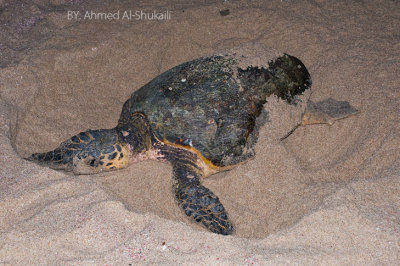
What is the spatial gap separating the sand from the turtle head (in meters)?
0.21

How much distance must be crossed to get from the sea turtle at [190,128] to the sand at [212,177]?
0.49ft

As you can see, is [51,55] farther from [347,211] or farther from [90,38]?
[347,211]

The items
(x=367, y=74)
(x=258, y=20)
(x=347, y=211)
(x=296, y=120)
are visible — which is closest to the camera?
(x=347, y=211)

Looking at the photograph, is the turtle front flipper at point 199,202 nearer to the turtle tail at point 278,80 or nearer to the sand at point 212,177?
the sand at point 212,177

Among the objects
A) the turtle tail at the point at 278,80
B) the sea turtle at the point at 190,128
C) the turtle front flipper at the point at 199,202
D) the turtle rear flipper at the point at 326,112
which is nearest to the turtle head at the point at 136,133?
the sea turtle at the point at 190,128

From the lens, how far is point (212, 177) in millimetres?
3506

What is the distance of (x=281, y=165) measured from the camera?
11.1 ft

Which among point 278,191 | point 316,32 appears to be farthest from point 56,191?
point 316,32

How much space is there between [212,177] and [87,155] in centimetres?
125

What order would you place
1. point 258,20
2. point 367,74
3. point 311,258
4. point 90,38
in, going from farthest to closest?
point 258,20 → point 90,38 → point 367,74 → point 311,258

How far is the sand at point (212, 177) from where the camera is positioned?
241 centimetres

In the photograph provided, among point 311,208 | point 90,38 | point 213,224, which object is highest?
point 90,38

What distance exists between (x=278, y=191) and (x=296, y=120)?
96 cm

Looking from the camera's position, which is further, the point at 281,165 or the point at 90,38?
the point at 90,38
